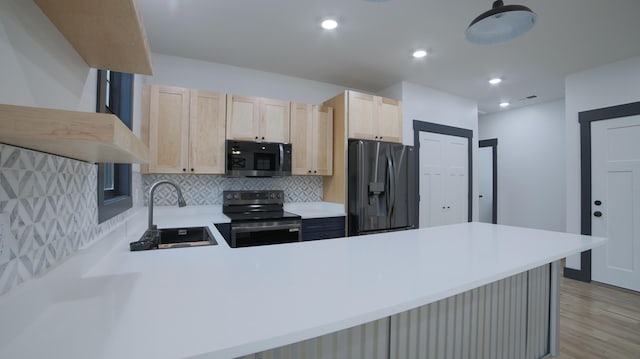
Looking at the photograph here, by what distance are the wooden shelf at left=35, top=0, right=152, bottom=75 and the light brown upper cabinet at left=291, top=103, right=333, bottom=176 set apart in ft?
7.37

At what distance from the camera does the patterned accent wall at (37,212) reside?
0.67m

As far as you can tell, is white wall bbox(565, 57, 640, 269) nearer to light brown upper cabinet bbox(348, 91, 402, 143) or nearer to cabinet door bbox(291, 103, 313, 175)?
light brown upper cabinet bbox(348, 91, 402, 143)

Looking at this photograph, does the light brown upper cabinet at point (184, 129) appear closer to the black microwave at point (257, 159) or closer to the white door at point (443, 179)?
the black microwave at point (257, 159)

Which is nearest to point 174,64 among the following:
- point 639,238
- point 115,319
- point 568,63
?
point 115,319

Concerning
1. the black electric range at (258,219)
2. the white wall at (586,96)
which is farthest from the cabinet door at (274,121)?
the white wall at (586,96)

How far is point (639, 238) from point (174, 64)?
5575mm

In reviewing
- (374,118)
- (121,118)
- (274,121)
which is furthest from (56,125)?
(374,118)

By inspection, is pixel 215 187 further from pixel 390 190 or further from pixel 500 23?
pixel 500 23

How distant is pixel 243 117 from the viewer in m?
3.08

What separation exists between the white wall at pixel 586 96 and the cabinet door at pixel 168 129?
474 centimetres

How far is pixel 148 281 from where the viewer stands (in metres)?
0.90

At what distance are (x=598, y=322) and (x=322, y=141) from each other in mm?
3226

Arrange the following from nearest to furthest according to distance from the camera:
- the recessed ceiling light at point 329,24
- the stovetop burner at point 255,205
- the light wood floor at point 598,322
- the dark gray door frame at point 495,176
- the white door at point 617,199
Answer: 1. the light wood floor at point 598,322
2. the recessed ceiling light at point 329,24
3. the stovetop burner at point 255,205
4. the white door at point 617,199
5. the dark gray door frame at point 495,176

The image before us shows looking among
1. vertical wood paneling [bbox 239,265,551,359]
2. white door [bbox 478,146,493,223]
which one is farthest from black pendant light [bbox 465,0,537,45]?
white door [bbox 478,146,493,223]
